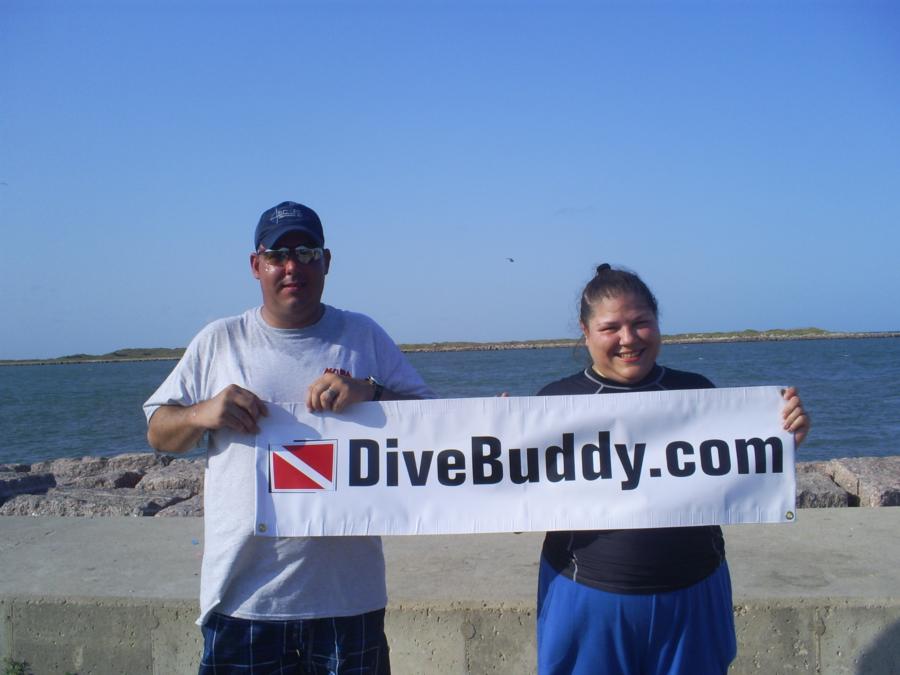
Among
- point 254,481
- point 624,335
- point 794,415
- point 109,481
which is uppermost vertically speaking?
point 624,335

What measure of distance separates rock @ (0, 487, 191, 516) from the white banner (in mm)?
5515

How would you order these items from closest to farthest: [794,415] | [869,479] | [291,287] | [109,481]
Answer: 1. [291,287]
2. [794,415]
3. [869,479]
4. [109,481]

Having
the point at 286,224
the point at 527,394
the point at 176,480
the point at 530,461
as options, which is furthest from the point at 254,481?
the point at 527,394

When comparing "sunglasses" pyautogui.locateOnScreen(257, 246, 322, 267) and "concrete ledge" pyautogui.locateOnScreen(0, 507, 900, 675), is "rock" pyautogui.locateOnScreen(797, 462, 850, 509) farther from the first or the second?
"sunglasses" pyautogui.locateOnScreen(257, 246, 322, 267)

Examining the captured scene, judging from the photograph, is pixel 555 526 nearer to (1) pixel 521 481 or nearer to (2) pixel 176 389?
(1) pixel 521 481

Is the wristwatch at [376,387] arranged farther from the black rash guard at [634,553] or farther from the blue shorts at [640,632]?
the blue shorts at [640,632]

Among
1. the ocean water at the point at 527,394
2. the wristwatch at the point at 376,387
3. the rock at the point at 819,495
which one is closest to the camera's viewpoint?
the wristwatch at the point at 376,387

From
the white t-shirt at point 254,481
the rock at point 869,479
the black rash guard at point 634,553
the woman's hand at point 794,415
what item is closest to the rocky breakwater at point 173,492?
the rock at point 869,479

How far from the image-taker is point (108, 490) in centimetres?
934

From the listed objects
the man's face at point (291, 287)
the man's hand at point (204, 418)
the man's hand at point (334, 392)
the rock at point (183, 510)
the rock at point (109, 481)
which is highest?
the man's face at point (291, 287)

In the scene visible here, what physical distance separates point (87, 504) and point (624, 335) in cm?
684

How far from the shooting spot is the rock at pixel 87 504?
309 inches

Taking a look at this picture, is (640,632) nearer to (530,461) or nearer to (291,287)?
(530,461)

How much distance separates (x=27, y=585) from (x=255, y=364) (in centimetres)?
256
